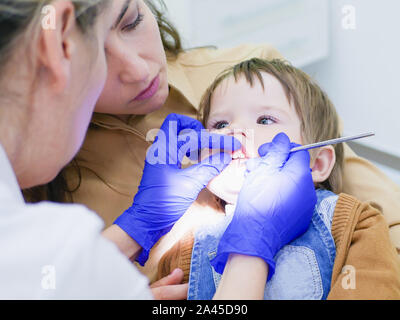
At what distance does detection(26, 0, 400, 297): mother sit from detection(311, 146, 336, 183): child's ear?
17 centimetres

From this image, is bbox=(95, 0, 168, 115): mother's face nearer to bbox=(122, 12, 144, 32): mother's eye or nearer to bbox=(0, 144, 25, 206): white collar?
bbox=(122, 12, 144, 32): mother's eye

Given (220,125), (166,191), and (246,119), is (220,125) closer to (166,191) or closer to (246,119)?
(246,119)

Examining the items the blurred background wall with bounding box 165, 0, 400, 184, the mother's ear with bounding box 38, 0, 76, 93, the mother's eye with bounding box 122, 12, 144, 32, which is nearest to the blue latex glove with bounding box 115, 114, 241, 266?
the mother's eye with bounding box 122, 12, 144, 32

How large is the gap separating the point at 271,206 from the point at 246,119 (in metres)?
0.29

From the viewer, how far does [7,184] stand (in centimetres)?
76

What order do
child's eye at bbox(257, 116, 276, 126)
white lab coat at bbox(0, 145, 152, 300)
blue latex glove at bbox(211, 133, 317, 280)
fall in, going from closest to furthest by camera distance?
1. white lab coat at bbox(0, 145, 152, 300)
2. blue latex glove at bbox(211, 133, 317, 280)
3. child's eye at bbox(257, 116, 276, 126)

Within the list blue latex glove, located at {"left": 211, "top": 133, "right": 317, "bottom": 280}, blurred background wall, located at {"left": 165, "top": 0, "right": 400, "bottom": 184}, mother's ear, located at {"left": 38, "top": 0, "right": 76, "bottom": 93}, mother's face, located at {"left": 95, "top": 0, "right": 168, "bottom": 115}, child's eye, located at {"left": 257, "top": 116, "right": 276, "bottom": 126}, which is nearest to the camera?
mother's ear, located at {"left": 38, "top": 0, "right": 76, "bottom": 93}

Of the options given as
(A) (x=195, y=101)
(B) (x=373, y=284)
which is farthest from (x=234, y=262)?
(A) (x=195, y=101)

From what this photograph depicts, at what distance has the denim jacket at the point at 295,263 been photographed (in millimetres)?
1098

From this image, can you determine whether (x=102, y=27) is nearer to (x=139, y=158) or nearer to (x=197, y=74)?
(x=139, y=158)

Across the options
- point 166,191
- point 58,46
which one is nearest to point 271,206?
point 166,191

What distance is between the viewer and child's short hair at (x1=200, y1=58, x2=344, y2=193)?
132 centimetres

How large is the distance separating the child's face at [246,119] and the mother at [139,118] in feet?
0.51
